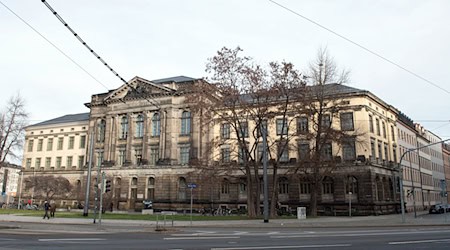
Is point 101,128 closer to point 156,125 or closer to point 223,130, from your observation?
point 156,125

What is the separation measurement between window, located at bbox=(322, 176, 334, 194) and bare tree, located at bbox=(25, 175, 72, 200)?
138 ft

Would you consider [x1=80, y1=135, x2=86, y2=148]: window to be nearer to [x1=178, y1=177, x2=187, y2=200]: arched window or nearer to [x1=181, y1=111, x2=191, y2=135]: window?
[x1=181, y1=111, x2=191, y2=135]: window

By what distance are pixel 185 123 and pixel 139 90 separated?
9.79m

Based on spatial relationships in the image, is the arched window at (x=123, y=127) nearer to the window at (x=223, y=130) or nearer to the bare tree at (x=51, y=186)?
the bare tree at (x=51, y=186)

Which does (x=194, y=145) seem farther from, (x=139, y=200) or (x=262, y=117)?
(x=262, y=117)

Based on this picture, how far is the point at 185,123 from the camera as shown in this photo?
194ft

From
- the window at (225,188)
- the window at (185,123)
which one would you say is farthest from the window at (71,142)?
the window at (225,188)

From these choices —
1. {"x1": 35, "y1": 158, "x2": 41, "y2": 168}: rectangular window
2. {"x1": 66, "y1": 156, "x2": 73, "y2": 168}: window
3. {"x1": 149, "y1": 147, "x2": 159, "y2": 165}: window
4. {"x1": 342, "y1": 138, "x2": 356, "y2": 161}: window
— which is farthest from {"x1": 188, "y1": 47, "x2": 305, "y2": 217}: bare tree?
{"x1": 35, "y1": 158, "x2": 41, "y2": 168}: rectangular window

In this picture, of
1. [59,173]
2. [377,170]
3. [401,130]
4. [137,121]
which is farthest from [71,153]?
[401,130]

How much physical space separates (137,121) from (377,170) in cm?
3702

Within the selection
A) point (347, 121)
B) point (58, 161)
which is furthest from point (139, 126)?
point (347, 121)

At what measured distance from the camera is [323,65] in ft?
137

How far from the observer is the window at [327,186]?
48.6m

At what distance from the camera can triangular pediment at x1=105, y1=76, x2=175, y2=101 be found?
59812 mm
